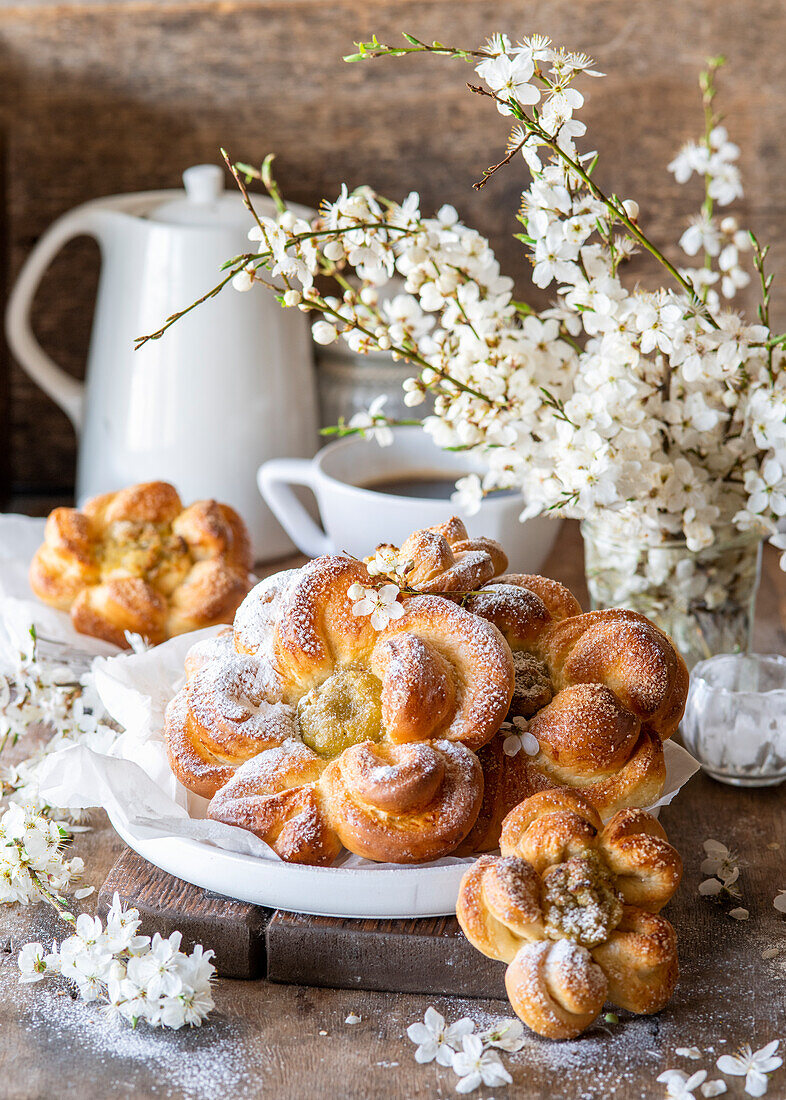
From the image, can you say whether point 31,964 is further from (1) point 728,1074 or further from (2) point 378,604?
(1) point 728,1074

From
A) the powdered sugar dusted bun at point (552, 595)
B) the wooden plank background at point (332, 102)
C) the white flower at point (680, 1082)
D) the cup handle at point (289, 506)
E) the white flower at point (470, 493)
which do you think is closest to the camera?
the white flower at point (680, 1082)

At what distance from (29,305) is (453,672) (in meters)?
0.93

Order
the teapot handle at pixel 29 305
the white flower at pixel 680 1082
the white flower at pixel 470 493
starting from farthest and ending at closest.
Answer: the teapot handle at pixel 29 305, the white flower at pixel 470 493, the white flower at pixel 680 1082

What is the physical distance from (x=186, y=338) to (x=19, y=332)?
0.25 meters

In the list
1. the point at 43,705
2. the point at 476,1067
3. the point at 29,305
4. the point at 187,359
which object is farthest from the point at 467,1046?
the point at 29,305

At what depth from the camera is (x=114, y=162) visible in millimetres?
1563

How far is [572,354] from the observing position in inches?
38.0

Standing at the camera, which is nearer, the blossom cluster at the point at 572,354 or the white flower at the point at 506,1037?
the white flower at the point at 506,1037

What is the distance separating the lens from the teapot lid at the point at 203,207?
4.24 ft

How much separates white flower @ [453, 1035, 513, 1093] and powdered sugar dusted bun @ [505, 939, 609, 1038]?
0.09ft

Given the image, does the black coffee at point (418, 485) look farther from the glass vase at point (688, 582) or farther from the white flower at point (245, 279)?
the white flower at point (245, 279)

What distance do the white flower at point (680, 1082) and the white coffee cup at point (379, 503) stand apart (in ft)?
1.87

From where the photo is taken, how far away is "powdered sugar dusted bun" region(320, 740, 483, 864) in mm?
639

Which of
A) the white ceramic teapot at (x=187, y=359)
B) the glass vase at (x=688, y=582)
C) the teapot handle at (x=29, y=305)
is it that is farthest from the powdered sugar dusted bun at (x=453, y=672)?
the teapot handle at (x=29, y=305)
